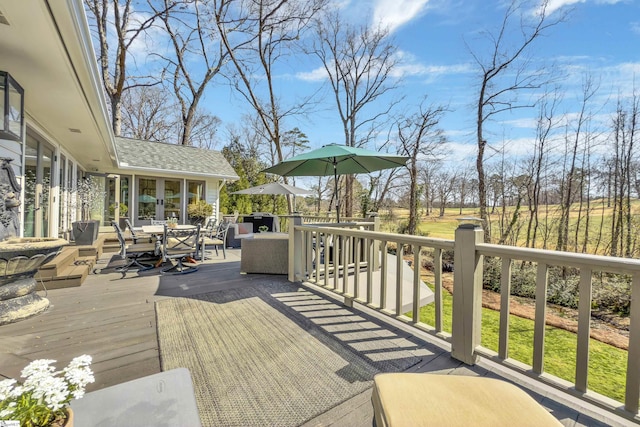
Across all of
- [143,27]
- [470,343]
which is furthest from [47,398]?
[143,27]

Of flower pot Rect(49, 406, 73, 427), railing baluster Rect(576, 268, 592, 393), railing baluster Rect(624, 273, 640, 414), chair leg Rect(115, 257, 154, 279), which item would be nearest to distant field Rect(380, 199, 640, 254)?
railing baluster Rect(576, 268, 592, 393)

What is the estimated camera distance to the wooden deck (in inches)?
67.1

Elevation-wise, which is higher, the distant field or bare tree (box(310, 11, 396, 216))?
bare tree (box(310, 11, 396, 216))

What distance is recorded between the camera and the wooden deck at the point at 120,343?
170 cm

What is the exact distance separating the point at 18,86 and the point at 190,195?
8808mm

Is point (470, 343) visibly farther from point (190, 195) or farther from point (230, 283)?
point (190, 195)

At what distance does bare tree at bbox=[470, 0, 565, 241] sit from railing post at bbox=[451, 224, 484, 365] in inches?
291

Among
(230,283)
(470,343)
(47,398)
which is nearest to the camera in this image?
(47,398)

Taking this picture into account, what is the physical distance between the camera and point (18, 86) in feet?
10.3

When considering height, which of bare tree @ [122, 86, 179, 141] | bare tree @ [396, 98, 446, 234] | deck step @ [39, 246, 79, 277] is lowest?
deck step @ [39, 246, 79, 277]

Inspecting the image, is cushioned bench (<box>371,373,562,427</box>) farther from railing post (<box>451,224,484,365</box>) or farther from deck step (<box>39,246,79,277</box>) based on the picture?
deck step (<box>39,246,79,277</box>)

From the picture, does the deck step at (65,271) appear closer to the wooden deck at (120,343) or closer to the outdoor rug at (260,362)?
the wooden deck at (120,343)

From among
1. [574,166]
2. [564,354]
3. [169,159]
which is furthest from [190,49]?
[564,354]

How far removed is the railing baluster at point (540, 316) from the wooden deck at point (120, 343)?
0.68ft
